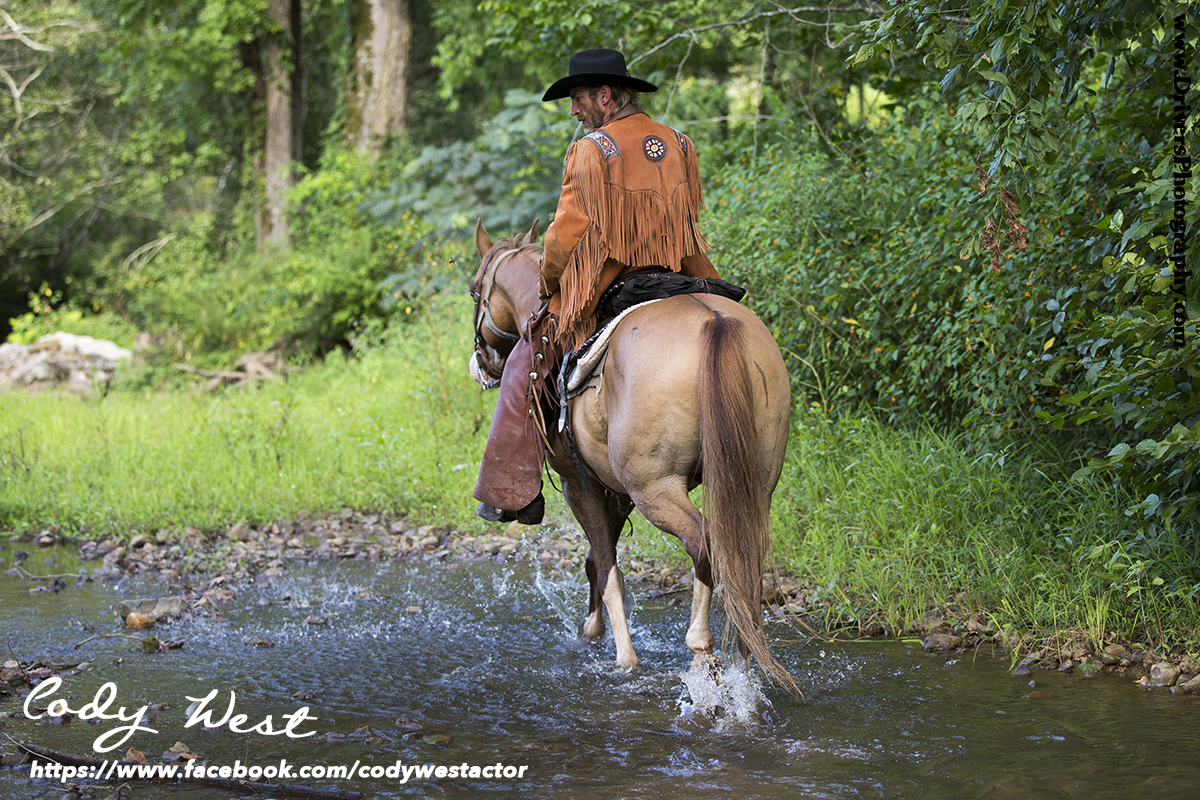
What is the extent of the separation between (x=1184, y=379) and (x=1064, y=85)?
4.40 ft

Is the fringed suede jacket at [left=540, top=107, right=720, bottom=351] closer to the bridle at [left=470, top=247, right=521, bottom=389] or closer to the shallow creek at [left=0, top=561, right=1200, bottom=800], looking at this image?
the bridle at [left=470, top=247, right=521, bottom=389]

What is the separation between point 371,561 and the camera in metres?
7.02

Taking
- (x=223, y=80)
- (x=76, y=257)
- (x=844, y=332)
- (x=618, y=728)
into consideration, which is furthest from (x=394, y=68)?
(x=618, y=728)

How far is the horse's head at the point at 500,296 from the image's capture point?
4914mm

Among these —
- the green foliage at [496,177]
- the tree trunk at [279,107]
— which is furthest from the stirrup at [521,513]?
the tree trunk at [279,107]

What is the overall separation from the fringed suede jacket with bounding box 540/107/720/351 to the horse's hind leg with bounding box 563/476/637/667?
0.85 metres

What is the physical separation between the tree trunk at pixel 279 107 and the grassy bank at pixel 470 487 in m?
5.22

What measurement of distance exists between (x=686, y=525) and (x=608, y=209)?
1.37m

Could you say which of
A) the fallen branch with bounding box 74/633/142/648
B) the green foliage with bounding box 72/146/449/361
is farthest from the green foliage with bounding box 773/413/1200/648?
the green foliage with bounding box 72/146/449/361

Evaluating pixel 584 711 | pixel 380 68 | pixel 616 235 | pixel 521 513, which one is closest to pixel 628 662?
pixel 584 711

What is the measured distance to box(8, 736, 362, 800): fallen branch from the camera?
3.23 metres

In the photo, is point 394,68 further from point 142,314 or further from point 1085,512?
point 1085,512

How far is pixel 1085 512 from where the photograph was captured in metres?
5.05

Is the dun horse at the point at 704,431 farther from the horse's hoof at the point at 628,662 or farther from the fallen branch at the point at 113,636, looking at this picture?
the fallen branch at the point at 113,636
